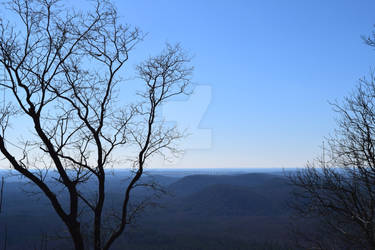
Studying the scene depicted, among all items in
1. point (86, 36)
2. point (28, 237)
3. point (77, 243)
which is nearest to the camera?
point (77, 243)

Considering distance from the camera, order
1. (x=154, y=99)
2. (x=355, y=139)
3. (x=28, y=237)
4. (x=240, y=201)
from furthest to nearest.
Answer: (x=240, y=201)
(x=28, y=237)
(x=355, y=139)
(x=154, y=99)

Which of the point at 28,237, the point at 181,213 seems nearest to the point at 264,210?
the point at 181,213

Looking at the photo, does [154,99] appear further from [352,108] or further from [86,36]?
[352,108]

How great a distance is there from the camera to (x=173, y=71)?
8625 millimetres

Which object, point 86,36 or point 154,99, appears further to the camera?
point 154,99

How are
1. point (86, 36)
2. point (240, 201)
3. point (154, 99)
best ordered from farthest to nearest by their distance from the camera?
point (240, 201) → point (154, 99) → point (86, 36)

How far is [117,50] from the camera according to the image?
315 inches

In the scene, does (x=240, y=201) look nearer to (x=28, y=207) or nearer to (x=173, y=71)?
(x=28, y=207)

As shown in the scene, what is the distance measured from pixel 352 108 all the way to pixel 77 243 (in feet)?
29.1

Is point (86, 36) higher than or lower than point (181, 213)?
higher

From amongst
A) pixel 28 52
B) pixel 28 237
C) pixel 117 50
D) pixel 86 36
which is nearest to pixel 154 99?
pixel 117 50

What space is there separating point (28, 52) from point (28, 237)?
64.9m

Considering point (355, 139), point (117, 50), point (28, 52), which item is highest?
point (117, 50)

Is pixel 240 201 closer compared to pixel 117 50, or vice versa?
pixel 117 50
